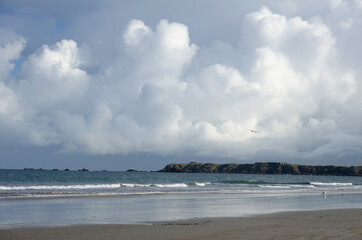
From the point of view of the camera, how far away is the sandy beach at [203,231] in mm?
13914

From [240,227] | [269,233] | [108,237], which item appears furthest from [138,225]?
[269,233]

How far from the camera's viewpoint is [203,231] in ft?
49.5

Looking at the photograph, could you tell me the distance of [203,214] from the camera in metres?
21.5

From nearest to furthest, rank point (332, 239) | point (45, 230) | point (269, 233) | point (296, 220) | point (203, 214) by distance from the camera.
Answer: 1. point (332, 239)
2. point (269, 233)
3. point (45, 230)
4. point (296, 220)
5. point (203, 214)

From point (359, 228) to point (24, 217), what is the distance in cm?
1494

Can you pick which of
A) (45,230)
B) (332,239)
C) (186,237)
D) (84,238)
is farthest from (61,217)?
(332,239)

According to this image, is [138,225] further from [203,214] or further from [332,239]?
[332,239]

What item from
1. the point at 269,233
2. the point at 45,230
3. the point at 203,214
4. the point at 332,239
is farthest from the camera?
the point at 203,214

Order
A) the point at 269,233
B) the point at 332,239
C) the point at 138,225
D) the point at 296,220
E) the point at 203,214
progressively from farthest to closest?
the point at 203,214 → the point at 296,220 → the point at 138,225 → the point at 269,233 → the point at 332,239

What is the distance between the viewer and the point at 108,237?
45.6 ft

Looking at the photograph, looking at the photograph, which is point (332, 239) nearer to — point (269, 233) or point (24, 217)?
point (269, 233)

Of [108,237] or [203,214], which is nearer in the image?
[108,237]

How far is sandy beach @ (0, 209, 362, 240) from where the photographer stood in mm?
13914

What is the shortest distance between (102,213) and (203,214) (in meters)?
5.39
